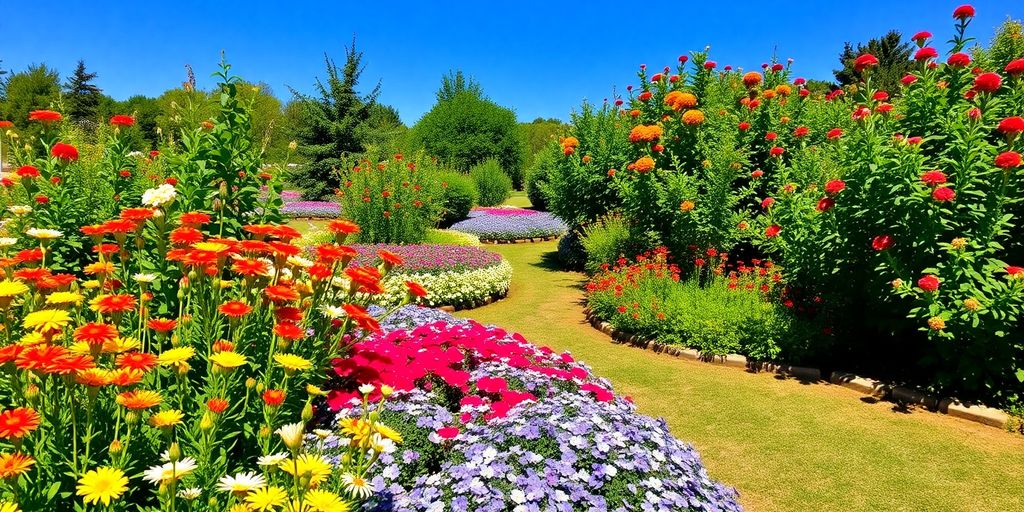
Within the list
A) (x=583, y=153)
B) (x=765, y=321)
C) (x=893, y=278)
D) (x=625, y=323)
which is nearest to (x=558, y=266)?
(x=583, y=153)

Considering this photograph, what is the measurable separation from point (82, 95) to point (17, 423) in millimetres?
55931

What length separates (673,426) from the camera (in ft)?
14.5

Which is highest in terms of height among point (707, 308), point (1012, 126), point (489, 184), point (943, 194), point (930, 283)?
point (1012, 126)

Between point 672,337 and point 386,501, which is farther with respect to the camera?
point 672,337

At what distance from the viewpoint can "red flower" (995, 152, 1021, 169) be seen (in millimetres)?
Answer: 3852

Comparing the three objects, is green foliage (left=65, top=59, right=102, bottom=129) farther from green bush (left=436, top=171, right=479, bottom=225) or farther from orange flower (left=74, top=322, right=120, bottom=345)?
orange flower (left=74, top=322, right=120, bottom=345)

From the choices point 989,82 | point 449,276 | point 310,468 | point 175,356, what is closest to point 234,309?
point 175,356

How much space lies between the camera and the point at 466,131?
32.1 meters

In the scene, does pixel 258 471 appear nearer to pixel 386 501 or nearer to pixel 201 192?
pixel 386 501

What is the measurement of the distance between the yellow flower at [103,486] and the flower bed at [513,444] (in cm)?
95

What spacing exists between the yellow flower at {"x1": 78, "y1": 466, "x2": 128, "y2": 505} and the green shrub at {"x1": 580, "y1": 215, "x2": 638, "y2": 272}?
827 centimetres

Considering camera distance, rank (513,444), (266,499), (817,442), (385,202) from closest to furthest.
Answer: (266,499) < (513,444) < (817,442) < (385,202)

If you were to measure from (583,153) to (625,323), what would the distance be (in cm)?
614

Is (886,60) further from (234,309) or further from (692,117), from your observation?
(234,309)
